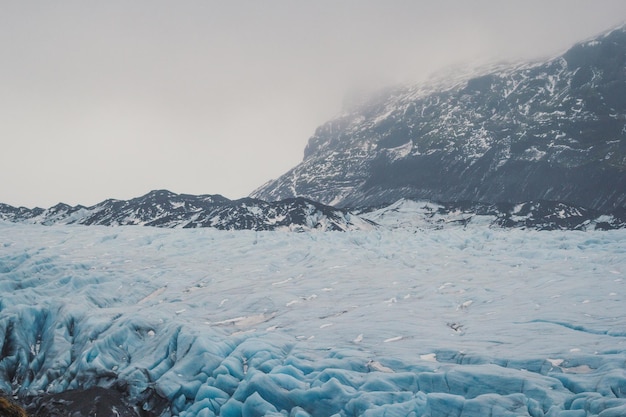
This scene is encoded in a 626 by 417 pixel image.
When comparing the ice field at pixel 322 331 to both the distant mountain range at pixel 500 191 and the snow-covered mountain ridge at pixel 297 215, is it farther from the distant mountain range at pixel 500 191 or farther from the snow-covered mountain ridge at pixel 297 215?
the distant mountain range at pixel 500 191

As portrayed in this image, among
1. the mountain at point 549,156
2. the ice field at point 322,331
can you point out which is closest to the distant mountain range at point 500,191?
the mountain at point 549,156

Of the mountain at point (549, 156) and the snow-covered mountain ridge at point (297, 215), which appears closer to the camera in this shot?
the snow-covered mountain ridge at point (297, 215)

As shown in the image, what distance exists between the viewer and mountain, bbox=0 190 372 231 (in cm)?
8194

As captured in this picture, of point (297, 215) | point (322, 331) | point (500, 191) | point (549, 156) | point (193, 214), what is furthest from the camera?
point (500, 191)

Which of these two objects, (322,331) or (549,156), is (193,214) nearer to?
(322,331)

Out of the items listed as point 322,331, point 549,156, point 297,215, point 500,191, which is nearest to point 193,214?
point 297,215

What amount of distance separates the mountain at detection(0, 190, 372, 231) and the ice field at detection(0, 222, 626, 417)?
52.3 metres

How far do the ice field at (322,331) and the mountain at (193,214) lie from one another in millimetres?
52258

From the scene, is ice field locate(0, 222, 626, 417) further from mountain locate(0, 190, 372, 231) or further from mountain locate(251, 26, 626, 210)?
mountain locate(251, 26, 626, 210)

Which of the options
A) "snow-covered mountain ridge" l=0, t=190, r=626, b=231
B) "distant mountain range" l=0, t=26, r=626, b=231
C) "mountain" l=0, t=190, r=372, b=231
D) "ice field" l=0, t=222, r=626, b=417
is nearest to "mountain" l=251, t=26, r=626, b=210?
"distant mountain range" l=0, t=26, r=626, b=231

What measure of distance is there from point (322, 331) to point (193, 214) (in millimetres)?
80039

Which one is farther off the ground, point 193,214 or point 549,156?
point 549,156

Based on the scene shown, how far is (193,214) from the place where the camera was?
92.9m

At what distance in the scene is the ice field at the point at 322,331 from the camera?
39.0 ft
